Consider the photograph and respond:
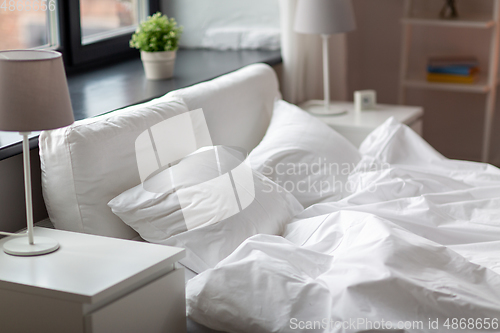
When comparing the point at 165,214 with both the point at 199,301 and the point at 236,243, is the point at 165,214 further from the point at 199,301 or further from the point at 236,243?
the point at 199,301

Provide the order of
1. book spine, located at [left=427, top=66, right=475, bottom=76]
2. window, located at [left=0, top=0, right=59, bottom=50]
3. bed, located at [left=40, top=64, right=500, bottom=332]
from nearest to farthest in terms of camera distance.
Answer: bed, located at [left=40, top=64, right=500, bottom=332]
window, located at [left=0, top=0, right=59, bottom=50]
book spine, located at [left=427, top=66, right=475, bottom=76]

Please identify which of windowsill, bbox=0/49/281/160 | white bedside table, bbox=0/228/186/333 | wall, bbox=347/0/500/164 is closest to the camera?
white bedside table, bbox=0/228/186/333

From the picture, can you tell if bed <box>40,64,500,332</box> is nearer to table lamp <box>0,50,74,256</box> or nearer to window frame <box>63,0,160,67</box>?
table lamp <box>0,50,74,256</box>

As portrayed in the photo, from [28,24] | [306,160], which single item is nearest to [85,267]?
[306,160]

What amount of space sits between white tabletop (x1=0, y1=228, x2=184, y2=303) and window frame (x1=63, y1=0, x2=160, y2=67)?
1306mm

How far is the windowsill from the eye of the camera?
1.91m

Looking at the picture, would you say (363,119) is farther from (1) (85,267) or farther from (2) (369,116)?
(1) (85,267)

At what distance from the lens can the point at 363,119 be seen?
276 centimetres

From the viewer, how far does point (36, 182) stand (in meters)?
1.64

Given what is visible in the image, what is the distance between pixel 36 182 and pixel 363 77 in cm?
284

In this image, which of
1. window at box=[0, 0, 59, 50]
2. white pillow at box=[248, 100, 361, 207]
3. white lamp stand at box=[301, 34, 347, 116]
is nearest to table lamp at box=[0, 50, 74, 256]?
white pillow at box=[248, 100, 361, 207]

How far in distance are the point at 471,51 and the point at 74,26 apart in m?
2.44

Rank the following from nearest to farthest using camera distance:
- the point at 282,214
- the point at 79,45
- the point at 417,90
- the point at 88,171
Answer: the point at 88,171 → the point at 282,214 → the point at 79,45 → the point at 417,90

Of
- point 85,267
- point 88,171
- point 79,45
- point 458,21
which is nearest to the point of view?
point 85,267
